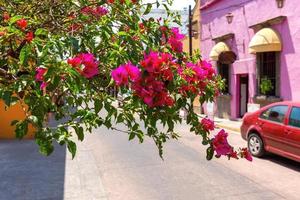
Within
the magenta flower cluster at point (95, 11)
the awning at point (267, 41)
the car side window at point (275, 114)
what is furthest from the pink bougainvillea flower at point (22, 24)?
the awning at point (267, 41)

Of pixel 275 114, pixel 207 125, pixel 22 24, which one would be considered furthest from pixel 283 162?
pixel 22 24

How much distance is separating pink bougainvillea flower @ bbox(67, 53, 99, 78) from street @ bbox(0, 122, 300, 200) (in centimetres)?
549

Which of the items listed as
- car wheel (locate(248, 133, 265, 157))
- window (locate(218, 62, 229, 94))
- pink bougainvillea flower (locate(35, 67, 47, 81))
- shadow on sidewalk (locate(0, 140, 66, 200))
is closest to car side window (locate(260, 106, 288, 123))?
car wheel (locate(248, 133, 265, 157))

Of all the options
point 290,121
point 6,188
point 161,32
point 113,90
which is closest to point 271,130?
point 290,121

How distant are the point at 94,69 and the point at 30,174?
7750 millimetres

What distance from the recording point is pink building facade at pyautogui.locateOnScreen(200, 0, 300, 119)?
17.0m

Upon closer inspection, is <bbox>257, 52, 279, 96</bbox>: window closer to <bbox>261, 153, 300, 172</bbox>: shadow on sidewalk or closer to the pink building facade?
the pink building facade

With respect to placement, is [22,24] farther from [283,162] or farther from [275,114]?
[283,162]

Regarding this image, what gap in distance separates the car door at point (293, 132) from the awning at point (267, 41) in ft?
26.4

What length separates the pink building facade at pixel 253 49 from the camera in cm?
1700

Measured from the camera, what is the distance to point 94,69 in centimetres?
230

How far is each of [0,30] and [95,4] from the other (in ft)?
2.83

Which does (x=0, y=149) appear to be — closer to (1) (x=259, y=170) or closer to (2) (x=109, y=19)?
(1) (x=259, y=170)

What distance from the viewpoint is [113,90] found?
2768 mm
